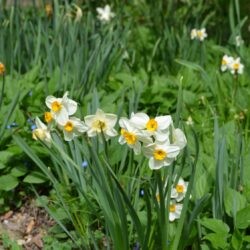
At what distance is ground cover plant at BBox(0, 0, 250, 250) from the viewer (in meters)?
1.73

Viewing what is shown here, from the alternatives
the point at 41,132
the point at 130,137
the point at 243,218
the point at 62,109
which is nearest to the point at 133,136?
the point at 130,137

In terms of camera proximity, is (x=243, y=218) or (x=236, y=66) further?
(x=236, y=66)

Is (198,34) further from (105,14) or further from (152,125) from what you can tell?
(152,125)

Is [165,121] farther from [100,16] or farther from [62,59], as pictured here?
[100,16]

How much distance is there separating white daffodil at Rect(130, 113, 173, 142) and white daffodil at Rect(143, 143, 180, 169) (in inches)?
0.8

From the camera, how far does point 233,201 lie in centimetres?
189

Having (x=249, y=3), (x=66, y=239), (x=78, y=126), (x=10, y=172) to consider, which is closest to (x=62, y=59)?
(x=10, y=172)

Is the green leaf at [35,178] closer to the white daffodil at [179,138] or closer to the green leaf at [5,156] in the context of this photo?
the green leaf at [5,156]

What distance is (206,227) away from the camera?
189 centimetres

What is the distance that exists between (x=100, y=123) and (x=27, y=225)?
0.90 m

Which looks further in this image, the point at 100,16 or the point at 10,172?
the point at 100,16

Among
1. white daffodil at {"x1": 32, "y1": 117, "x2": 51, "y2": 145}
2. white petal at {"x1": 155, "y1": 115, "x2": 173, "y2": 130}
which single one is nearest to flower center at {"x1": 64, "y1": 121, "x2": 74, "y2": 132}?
white daffodil at {"x1": 32, "y1": 117, "x2": 51, "y2": 145}

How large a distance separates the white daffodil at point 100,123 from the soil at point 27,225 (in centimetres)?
72

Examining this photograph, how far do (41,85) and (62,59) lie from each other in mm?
185
